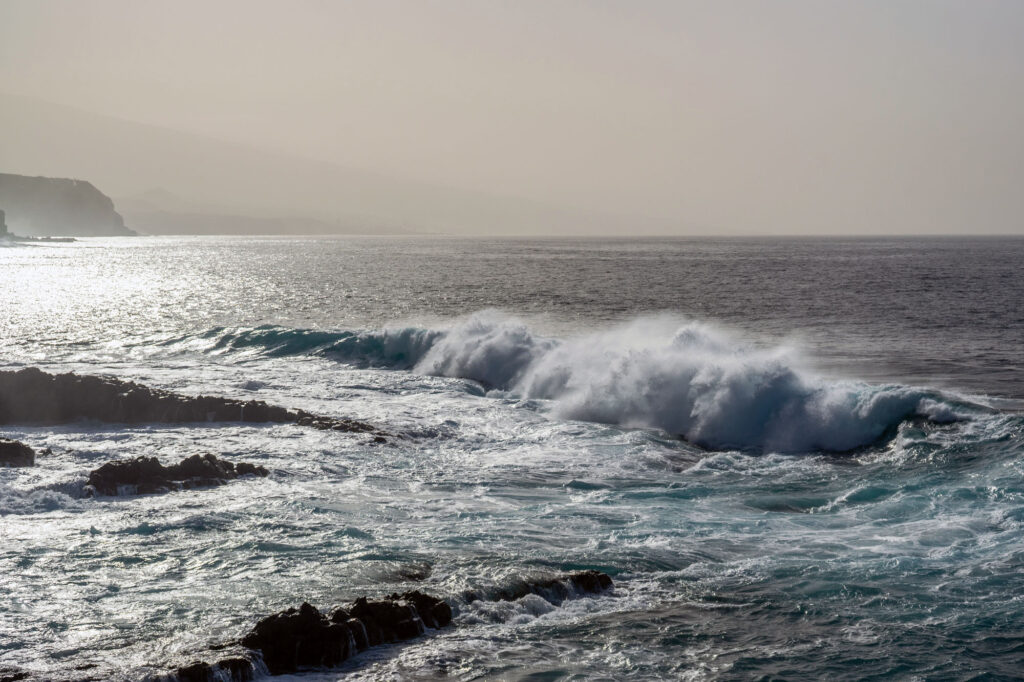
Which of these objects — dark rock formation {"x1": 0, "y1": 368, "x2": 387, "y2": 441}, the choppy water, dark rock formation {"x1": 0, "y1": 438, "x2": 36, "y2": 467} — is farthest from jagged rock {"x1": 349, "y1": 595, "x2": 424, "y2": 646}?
dark rock formation {"x1": 0, "y1": 368, "x2": 387, "y2": 441}

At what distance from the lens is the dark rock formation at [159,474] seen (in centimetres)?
1722

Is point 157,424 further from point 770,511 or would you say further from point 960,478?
point 960,478

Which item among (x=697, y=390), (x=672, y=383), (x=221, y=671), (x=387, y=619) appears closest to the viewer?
(x=221, y=671)

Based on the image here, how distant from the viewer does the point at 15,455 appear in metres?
19.0

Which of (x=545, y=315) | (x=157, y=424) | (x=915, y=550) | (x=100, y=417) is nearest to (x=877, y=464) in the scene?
(x=915, y=550)

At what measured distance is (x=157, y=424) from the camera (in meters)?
24.1

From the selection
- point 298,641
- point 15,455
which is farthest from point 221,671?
point 15,455

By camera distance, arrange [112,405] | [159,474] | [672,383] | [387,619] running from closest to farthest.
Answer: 1. [387,619]
2. [159,474]
3. [112,405]
4. [672,383]

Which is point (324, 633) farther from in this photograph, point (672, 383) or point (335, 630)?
point (672, 383)

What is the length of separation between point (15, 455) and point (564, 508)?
1114cm

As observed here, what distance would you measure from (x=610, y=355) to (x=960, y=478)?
13.2m

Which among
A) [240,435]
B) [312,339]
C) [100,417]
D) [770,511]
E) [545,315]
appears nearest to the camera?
[770,511]

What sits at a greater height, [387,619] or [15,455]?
[15,455]

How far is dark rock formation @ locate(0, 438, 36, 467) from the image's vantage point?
18797 mm
